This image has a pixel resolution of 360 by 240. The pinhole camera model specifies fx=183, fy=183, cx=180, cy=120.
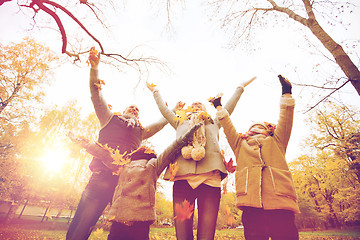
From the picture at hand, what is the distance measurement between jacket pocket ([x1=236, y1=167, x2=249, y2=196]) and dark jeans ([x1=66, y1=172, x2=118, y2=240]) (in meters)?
1.67

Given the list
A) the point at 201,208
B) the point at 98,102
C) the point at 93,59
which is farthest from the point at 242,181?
the point at 93,59

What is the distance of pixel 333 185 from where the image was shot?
1912cm

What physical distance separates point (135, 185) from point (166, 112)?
1.30 metres

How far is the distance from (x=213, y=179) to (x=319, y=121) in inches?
721

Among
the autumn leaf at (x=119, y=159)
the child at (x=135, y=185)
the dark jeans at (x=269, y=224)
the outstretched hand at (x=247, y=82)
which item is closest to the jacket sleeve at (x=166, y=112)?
the child at (x=135, y=185)

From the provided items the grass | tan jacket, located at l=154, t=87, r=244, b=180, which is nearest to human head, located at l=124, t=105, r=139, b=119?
tan jacket, located at l=154, t=87, r=244, b=180

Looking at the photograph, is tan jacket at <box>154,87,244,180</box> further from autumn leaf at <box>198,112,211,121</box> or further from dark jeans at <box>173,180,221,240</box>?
dark jeans at <box>173,180,221,240</box>

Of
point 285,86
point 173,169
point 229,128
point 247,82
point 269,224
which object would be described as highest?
point 247,82

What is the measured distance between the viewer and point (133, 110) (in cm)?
338

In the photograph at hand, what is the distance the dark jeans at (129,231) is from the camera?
207 centimetres

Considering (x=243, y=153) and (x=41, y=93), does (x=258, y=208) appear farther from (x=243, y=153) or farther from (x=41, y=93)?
(x=41, y=93)

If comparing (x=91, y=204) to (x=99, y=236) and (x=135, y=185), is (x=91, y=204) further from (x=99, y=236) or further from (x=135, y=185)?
(x=99, y=236)

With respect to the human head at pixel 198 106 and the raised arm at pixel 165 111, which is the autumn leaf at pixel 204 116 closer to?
the human head at pixel 198 106

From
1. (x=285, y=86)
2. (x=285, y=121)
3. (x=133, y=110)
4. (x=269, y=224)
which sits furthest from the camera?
(x=133, y=110)
